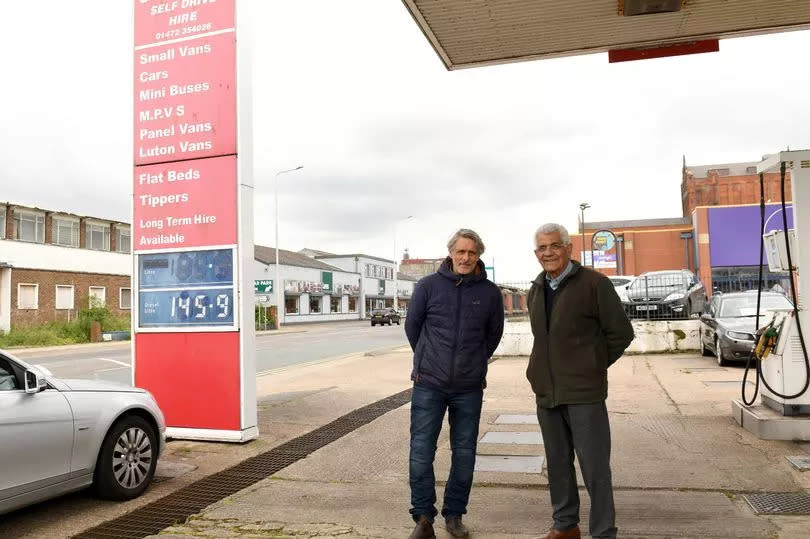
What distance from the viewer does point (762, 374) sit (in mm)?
6980

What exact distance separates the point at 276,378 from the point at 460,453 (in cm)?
1003

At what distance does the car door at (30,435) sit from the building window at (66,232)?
42.9 metres

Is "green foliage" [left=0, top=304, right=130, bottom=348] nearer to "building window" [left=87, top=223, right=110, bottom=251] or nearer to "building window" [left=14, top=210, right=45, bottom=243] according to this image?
"building window" [left=14, top=210, right=45, bottom=243]

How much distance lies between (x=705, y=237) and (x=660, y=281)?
4466cm

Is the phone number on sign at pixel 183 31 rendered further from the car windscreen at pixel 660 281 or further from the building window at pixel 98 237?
the building window at pixel 98 237

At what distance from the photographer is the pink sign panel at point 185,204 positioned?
284 inches

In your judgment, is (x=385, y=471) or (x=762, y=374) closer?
(x=385, y=471)

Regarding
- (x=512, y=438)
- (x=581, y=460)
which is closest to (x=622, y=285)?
(x=512, y=438)

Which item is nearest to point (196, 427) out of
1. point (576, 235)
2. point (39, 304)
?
point (39, 304)

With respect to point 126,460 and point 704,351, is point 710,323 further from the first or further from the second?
point 126,460

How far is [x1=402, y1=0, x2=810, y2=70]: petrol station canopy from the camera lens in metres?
5.74

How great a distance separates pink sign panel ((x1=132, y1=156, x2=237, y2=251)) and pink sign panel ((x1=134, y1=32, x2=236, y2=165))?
0.53 ft

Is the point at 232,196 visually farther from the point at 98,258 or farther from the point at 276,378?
the point at 98,258

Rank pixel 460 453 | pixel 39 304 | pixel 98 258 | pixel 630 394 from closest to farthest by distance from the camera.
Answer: pixel 460 453, pixel 630 394, pixel 39 304, pixel 98 258
